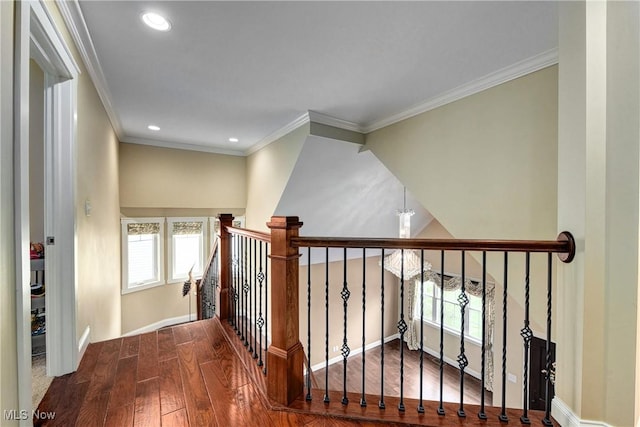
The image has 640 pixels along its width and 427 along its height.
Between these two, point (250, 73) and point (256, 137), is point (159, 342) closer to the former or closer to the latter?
point (250, 73)

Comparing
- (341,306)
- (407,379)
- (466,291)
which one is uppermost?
(466,291)

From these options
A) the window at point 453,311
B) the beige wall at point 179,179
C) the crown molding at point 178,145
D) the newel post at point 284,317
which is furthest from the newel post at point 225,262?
the window at point 453,311

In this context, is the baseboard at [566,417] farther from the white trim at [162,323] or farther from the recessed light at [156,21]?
the white trim at [162,323]

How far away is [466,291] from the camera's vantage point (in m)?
6.18

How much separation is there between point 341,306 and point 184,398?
5365 mm

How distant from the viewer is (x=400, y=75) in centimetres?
247

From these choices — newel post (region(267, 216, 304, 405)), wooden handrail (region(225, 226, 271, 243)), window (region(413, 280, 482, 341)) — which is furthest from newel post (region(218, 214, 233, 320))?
window (region(413, 280, 482, 341))

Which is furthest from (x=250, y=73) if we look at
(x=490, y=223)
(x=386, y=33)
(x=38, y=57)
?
(x=490, y=223)

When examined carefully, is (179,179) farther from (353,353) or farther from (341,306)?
(353,353)

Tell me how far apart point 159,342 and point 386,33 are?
3016 millimetres

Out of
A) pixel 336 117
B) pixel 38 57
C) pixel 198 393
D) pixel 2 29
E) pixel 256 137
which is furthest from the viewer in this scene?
pixel 256 137

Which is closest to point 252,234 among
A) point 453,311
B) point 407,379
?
point 407,379

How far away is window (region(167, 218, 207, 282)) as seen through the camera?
5539mm

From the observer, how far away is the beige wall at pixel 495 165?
7.29ft
